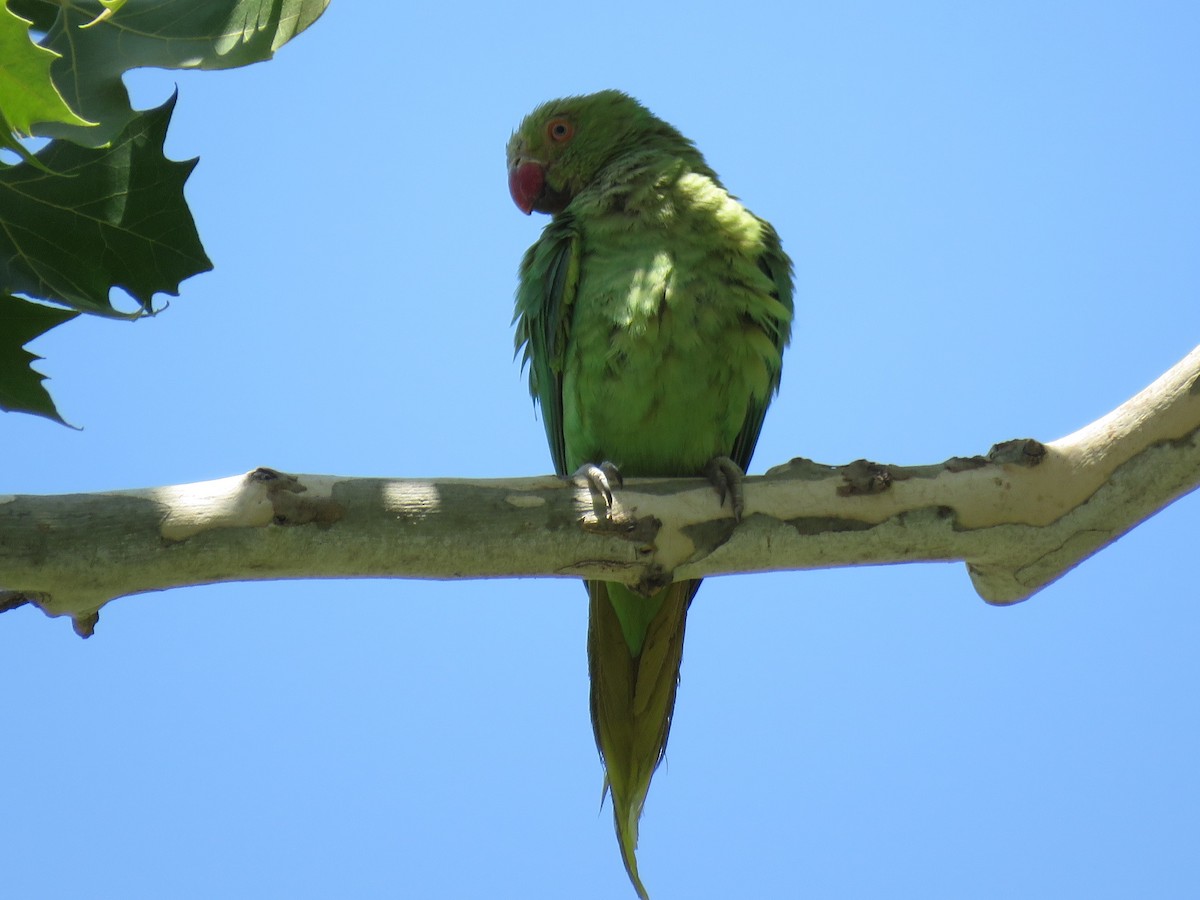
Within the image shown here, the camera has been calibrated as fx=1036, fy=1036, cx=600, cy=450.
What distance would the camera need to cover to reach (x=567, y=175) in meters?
4.00

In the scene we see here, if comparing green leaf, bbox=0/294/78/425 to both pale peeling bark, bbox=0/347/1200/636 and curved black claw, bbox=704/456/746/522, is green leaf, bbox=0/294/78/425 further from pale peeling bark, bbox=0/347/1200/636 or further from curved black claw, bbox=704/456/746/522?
curved black claw, bbox=704/456/746/522

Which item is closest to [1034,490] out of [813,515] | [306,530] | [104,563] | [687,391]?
[813,515]

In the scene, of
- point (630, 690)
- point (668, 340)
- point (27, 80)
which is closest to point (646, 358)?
point (668, 340)

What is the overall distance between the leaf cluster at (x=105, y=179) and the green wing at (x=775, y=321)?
1708mm

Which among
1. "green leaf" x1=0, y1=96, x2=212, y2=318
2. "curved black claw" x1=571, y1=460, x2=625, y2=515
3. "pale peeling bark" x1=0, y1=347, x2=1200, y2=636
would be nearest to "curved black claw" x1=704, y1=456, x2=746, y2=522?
"pale peeling bark" x1=0, y1=347, x2=1200, y2=636

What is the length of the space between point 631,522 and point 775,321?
1125 millimetres

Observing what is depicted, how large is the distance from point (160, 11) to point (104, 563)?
115 centimetres

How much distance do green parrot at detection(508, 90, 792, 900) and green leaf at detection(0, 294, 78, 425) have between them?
1.46 meters

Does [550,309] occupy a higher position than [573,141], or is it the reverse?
[573,141]

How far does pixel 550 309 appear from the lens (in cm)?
332

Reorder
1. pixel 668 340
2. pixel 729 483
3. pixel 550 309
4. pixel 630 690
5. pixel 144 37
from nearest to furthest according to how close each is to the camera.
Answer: pixel 144 37 < pixel 729 483 < pixel 668 340 < pixel 630 690 < pixel 550 309

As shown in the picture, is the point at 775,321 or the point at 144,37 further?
the point at 775,321

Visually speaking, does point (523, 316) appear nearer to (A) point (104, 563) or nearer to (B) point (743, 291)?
(B) point (743, 291)

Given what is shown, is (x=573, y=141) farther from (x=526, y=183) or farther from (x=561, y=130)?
(x=526, y=183)
